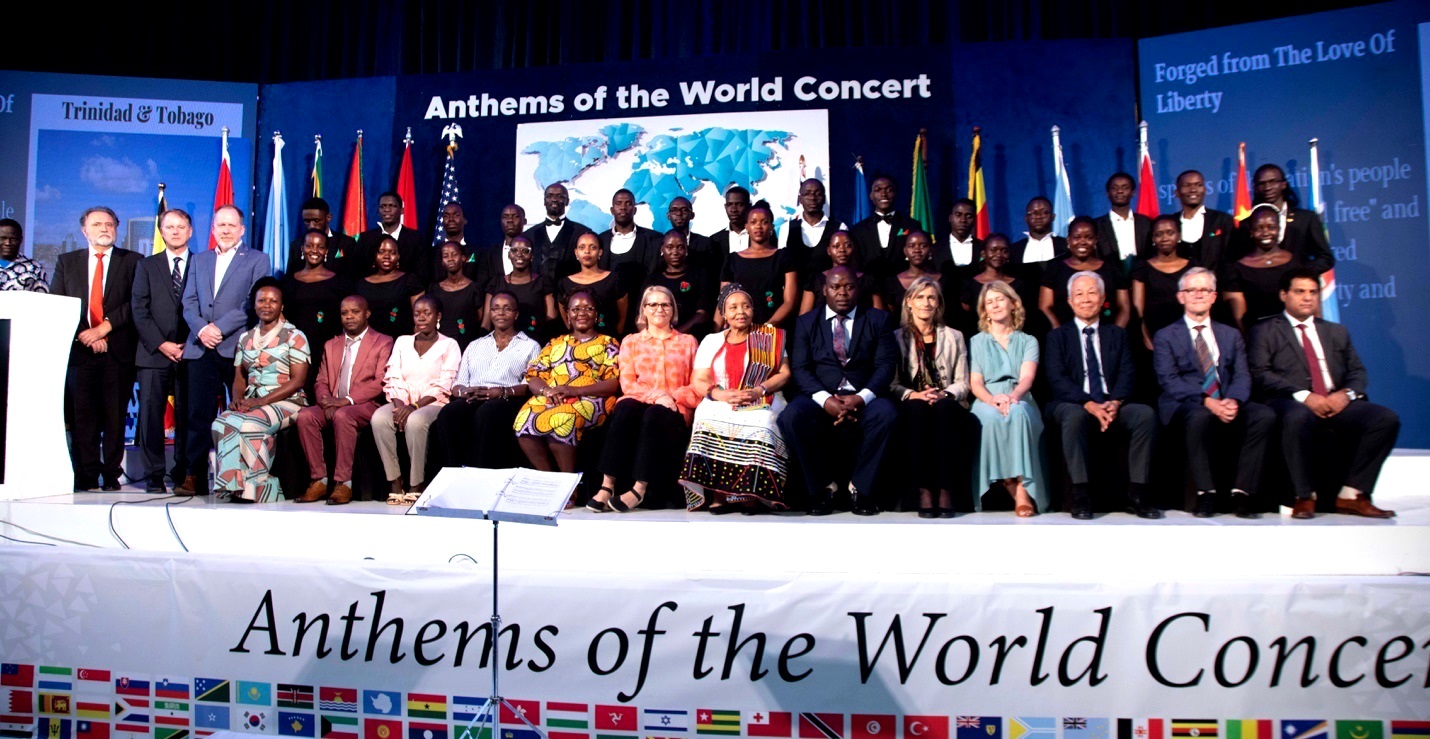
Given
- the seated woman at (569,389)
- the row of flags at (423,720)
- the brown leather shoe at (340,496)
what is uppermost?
the seated woman at (569,389)

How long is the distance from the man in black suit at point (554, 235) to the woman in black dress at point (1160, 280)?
11.3ft

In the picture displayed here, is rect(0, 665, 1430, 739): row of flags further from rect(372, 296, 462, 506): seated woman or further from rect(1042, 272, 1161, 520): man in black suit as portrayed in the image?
rect(372, 296, 462, 506): seated woman

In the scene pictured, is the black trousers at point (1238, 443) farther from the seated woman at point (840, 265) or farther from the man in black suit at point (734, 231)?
the man in black suit at point (734, 231)

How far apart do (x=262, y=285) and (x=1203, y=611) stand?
5114 millimetres

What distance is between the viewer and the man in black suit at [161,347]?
5742mm

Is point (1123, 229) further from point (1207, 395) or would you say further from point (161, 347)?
point (161, 347)

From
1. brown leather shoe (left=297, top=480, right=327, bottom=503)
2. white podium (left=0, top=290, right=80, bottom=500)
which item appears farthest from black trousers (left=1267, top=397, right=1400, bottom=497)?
white podium (left=0, top=290, right=80, bottom=500)

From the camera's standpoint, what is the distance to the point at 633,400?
5035 millimetres

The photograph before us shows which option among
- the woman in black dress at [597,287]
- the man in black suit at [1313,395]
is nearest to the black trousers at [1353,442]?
the man in black suit at [1313,395]

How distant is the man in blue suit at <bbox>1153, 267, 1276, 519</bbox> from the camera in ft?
14.6

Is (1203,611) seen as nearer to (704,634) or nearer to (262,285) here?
(704,634)

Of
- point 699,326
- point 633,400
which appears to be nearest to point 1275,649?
point 633,400

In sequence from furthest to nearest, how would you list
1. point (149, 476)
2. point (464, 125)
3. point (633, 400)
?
point (464, 125), point (149, 476), point (633, 400)

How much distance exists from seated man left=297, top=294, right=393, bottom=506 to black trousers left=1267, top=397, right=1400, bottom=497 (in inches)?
178
